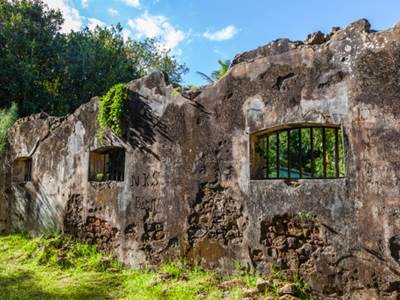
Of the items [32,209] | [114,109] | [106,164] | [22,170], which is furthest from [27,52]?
[114,109]

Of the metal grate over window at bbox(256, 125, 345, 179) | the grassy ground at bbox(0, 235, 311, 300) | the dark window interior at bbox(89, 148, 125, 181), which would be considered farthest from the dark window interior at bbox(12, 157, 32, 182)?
the metal grate over window at bbox(256, 125, 345, 179)

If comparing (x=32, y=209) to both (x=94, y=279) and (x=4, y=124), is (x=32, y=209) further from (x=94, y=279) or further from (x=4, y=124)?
(x=94, y=279)

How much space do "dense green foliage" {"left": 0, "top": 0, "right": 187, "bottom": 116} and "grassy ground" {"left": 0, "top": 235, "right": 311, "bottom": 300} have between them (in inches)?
341

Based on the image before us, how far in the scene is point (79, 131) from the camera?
7539 mm

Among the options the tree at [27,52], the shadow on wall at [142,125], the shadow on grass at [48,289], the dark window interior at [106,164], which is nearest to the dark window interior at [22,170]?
the dark window interior at [106,164]

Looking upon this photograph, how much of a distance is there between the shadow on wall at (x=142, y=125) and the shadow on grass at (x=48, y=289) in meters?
2.11

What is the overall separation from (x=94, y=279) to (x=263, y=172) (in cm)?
307

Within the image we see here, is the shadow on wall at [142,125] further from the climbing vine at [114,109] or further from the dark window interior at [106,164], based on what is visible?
the dark window interior at [106,164]

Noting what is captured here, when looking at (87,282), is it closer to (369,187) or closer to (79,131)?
(79,131)

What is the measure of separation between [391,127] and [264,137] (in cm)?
167

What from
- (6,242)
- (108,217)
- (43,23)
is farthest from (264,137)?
(43,23)

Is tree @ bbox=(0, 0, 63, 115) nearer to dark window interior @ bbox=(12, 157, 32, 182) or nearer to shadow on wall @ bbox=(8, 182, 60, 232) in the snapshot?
dark window interior @ bbox=(12, 157, 32, 182)

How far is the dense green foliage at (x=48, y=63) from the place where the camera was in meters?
14.6

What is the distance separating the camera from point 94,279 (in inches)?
225
